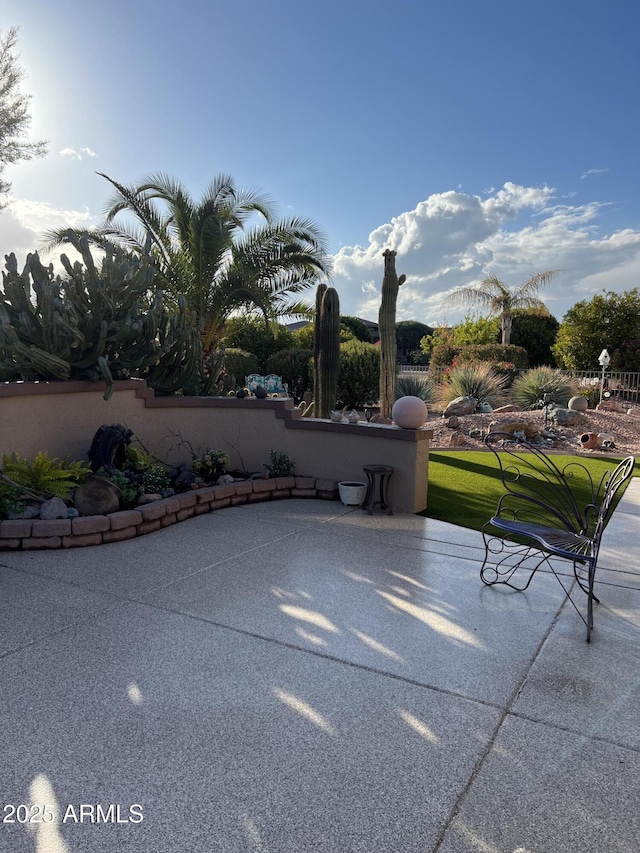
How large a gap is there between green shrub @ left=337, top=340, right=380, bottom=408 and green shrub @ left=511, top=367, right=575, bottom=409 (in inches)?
162

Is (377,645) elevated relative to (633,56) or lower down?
lower down

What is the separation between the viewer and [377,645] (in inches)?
135

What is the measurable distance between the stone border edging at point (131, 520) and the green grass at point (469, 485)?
1.46m

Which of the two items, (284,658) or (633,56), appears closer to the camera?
(284,658)

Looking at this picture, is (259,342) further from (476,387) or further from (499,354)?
(499,354)

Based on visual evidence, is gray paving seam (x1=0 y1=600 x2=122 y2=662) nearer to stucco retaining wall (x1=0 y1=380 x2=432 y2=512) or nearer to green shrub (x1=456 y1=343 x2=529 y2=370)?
stucco retaining wall (x1=0 y1=380 x2=432 y2=512)

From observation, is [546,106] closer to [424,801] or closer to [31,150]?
[424,801]

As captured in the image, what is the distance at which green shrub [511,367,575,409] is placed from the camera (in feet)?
50.0

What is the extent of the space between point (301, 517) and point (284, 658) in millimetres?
3138

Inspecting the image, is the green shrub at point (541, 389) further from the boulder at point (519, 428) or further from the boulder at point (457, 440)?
the boulder at point (457, 440)

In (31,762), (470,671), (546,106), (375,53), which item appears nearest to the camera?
(31,762)

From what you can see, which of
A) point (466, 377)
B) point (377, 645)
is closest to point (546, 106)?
point (466, 377)

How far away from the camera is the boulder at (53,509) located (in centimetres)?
534

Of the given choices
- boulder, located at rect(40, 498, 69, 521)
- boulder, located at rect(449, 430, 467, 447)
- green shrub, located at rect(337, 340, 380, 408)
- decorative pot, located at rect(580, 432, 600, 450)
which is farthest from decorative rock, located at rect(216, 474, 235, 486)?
green shrub, located at rect(337, 340, 380, 408)
